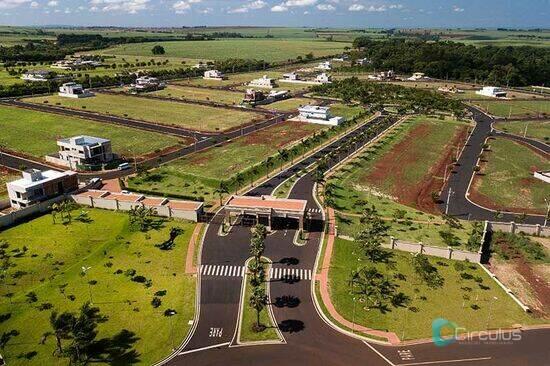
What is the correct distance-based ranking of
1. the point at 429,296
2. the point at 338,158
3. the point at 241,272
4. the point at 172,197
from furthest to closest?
1. the point at 338,158
2. the point at 172,197
3. the point at 241,272
4. the point at 429,296

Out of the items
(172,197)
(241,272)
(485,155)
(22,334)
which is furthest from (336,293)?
(485,155)

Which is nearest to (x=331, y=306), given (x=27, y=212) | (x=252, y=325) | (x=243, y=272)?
(x=252, y=325)

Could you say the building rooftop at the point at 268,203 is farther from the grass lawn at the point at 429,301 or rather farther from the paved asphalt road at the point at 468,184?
the paved asphalt road at the point at 468,184

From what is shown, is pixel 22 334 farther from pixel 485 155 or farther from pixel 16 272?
pixel 485 155

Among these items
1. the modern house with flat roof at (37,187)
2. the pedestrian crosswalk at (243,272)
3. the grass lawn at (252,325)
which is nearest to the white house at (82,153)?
the modern house with flat roof at (37,187)

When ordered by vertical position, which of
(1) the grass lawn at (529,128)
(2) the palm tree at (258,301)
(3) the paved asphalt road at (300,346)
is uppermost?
(1) the grass lawn at (529,128)

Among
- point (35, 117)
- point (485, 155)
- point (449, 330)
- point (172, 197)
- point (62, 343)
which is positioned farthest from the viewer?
point (35, 117)

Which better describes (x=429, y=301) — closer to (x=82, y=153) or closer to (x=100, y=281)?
(x=100, y=281)
